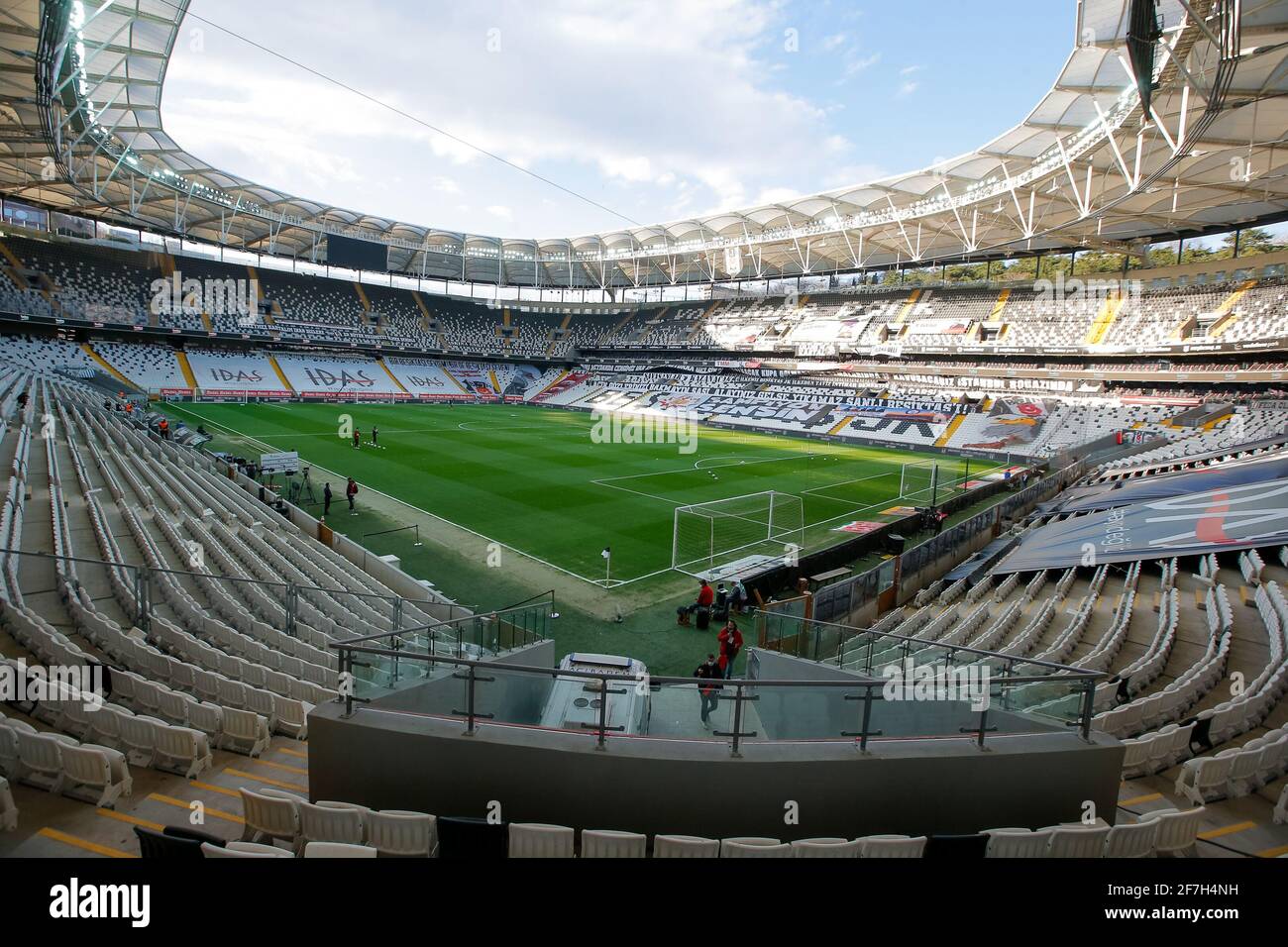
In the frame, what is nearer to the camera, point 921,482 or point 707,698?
point 707,698

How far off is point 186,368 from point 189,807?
61.8 meters

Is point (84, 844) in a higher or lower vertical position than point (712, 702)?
lower

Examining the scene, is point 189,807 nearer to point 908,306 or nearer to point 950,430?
Result: point 950,430

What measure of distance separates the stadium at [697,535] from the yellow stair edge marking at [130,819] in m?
0.05

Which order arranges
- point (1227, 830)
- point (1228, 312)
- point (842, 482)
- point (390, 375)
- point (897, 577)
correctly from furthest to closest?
1. point (390, 375)
2. point (1228, 312)
3. point (842, 482)
4. point (897, 577)
5. point (1227, 830)

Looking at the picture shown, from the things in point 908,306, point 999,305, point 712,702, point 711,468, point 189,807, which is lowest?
point 189,807

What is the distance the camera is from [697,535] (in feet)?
68.7

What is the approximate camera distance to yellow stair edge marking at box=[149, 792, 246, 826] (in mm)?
4809

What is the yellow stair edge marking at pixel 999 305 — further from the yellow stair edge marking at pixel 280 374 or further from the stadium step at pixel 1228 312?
the yellow stair edge marking at pixel 280 374

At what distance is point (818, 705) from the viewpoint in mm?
4980

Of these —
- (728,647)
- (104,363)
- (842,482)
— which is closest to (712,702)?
(728,647)

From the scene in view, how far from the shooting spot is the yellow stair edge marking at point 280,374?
57106 millimetres
